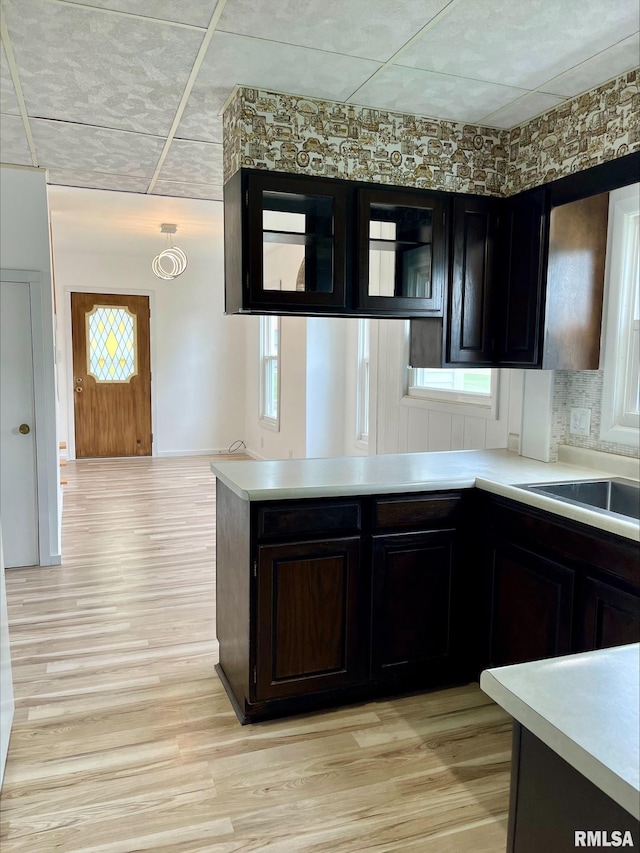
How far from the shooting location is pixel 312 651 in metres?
2.38

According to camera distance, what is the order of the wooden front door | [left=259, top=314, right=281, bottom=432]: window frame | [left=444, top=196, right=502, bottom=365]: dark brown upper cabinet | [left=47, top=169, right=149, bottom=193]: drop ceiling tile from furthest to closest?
the wooden front door
[left=259, top=314, right=281, bottom=432]: window frame
[left=47, top=169, right=149, bottom=193]: drop ceiling tile
[left=444, top=196, right=502, bottom=365]: dark brown upper cabinet

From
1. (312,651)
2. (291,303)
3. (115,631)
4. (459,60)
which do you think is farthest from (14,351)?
(459,60)

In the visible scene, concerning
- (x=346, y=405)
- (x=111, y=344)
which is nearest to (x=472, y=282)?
(x=346, y=405)

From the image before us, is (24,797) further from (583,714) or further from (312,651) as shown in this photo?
(583,714)

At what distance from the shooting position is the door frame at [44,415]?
12.9 feet

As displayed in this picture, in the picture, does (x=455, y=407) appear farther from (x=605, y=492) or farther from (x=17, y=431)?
(x=17, y=431)

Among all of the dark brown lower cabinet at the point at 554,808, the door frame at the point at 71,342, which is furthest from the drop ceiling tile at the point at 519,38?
the door frame at the point at 71,342

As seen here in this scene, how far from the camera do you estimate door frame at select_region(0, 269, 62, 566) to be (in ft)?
12.9

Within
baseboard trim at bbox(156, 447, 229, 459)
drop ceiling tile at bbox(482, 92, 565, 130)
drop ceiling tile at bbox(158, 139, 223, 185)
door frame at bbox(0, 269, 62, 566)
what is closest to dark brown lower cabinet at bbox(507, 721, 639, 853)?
drop ceiling tile at bbox(482, 92, 565, 130)

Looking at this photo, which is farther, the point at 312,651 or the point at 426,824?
the point at 312,651

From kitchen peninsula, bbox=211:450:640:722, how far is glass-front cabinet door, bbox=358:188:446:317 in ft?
2.49

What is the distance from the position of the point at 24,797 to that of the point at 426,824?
1.27m

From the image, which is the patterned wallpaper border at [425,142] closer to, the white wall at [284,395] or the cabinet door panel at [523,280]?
the cabinet door panel at [523,280]

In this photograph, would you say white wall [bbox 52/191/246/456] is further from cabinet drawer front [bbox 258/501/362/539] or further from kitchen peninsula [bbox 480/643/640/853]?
kitchen peninsula [bbox 480/643/640/853]
